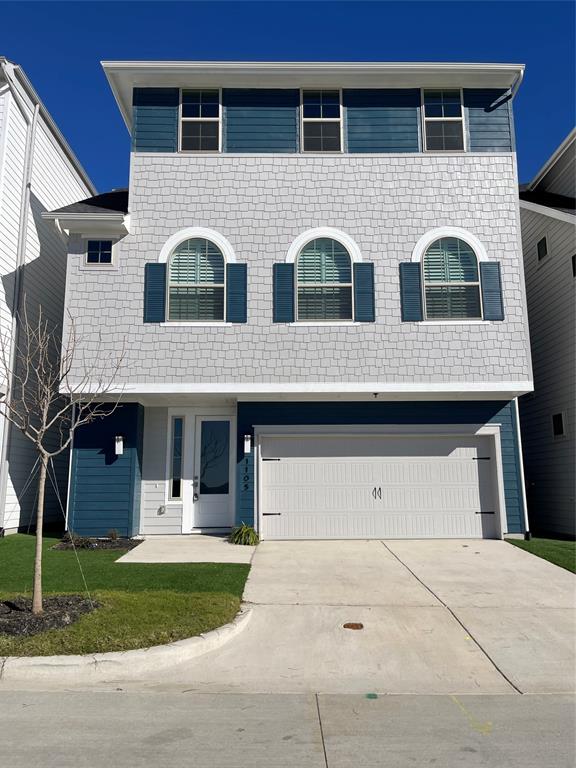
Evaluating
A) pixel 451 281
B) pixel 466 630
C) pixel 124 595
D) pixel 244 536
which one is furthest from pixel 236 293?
pixel 466 630

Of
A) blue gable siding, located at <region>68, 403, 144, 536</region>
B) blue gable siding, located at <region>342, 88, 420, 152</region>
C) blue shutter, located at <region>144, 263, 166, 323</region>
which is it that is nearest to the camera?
blue gable siding, located at <region>68, 403, 144, 536</region>

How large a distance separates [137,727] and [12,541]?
26.1 feet

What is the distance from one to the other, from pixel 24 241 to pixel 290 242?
220 inches

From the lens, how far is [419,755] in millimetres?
3693

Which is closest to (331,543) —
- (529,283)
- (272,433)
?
(272,433)

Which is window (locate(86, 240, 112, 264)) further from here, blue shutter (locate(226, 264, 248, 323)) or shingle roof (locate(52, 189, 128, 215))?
blue shutter (locate(226, 264, 248, 323))

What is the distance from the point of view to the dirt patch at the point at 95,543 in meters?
10.4

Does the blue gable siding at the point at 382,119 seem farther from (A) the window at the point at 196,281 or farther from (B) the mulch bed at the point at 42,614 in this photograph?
(B) the mulch bed at the point at 42,614

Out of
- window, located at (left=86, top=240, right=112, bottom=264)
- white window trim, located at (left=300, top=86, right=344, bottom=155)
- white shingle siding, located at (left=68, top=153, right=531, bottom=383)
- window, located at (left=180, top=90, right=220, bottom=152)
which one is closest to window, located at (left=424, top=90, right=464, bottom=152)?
white shingle siding, located at (left=68, top=153, right=531, bottom=383)

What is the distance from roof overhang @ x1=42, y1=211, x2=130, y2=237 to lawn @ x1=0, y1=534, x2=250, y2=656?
19.9ft

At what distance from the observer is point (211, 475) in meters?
12.1

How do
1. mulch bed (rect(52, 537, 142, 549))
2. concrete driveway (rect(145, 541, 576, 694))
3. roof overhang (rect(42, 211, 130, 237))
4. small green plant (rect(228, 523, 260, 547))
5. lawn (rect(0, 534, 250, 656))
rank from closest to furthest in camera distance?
concrete driveway (rect(145, 541, 576, 694)), lawn (rect(0, 534, 250, 656)), mulch bed (rect(52, 537, 142, 549)), small green plant (rect(228, 523, 260, 547)), roof overhang (rect(42, 211, 130, 237))

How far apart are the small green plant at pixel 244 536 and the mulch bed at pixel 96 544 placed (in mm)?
1748

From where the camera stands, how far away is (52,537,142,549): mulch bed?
409 inches
